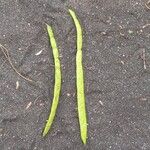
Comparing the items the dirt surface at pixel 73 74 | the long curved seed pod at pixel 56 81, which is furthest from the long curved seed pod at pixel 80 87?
the long curved seed pod at pixel 56 81

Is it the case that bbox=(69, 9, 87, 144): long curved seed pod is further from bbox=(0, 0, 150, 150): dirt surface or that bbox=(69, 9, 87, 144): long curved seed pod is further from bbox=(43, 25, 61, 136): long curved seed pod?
bbox=(43, 25, 61, 136): long curved seed pod

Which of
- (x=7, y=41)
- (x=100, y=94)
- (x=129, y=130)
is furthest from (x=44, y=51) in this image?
(x=129, y=130)

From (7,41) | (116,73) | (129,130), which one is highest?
(7,41)

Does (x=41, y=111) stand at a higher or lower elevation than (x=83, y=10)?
lower

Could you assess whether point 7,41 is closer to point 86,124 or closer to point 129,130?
point 86,124

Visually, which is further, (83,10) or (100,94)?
(83,10)

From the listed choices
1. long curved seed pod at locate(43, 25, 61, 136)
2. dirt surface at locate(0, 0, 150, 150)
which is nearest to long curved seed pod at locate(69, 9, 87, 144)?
dirt surface at locate(0, 0, 150, 150)

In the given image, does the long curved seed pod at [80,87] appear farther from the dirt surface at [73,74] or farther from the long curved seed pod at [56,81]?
the long curved seed pod at [56,81]
